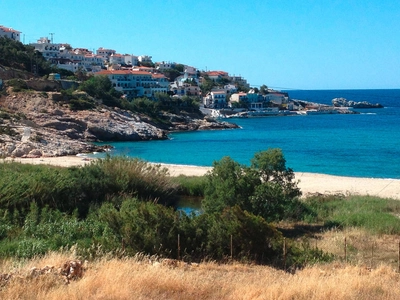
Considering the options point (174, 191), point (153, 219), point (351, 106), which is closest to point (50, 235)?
point (153, 219)

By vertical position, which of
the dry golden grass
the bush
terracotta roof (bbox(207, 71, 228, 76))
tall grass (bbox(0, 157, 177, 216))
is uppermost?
terracotta roof (bbox(207, 71, 228, 76))

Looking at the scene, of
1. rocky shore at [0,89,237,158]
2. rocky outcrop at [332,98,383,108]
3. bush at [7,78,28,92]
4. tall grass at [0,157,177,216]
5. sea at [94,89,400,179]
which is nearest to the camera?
tall grass at [0,157,177,216]

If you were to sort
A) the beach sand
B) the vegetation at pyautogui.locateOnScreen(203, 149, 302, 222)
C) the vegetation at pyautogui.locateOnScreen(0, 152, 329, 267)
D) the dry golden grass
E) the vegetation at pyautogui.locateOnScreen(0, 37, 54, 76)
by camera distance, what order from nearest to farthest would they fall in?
the dry golden grass < the vegetation at pyautogui.locateOnScreen(0, 152, 329, 267) < the vegetation at pyautogui.locateOnScreen(203, 149, 302, 222) < the beach sand < the vegetation at pyautogui.locateOnScreen(0, 37, 54, 76)

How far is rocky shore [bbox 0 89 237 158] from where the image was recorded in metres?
45.7

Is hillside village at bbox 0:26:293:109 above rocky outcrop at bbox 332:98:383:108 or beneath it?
above

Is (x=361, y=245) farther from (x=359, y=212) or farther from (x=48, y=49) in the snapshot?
(x=48, y=49)

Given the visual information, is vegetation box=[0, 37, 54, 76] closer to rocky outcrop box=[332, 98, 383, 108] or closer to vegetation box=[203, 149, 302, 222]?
vegetation box=[203, 149, 302, 222]

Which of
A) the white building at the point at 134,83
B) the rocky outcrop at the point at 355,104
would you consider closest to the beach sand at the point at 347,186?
the white building at the point at 134,83

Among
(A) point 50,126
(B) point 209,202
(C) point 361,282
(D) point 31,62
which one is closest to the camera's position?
(C) point 361,282

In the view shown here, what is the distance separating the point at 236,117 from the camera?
10869 cm

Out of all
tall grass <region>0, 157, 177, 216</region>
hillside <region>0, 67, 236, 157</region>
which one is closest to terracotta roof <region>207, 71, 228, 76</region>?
hillside <region>0, 67, 236, 157</region>

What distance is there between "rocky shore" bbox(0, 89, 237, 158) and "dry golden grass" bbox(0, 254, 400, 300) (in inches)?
1447

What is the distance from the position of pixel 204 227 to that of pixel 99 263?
3.84 m

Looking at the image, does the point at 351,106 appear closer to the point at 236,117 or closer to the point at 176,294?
the point at 236,117
